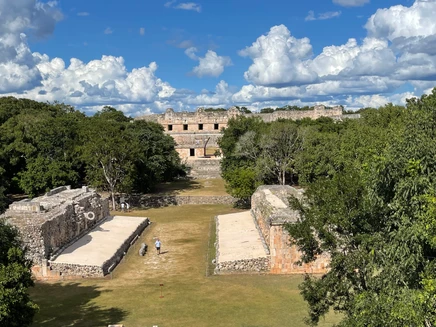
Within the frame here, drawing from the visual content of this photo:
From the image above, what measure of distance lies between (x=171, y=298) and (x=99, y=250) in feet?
19.8

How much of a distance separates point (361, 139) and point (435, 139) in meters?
16.8

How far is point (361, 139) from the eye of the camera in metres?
24.4

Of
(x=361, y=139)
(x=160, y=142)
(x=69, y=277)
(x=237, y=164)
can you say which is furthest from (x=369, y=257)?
(x=160, y=142)

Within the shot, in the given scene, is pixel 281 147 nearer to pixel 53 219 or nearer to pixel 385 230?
pixel 53 219

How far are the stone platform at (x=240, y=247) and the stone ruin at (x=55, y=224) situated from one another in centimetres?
475

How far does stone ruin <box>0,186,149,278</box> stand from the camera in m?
18.0

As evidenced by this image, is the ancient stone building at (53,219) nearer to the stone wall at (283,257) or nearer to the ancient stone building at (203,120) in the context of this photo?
the stone wall at (283,257)

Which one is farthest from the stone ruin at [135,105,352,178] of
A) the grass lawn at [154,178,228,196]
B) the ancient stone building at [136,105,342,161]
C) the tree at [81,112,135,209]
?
A: the tree at [81,112,135,209]

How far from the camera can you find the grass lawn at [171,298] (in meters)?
13.8

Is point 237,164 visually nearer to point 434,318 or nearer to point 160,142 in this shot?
point 160,142

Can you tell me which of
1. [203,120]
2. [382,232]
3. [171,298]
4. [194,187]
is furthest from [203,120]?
[382,232]

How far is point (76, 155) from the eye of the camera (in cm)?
3450

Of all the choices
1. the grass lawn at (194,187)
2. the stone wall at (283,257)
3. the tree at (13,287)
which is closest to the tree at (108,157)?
the grass lawn at (194,187)

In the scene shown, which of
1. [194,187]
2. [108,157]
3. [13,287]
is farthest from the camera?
[194,187]
